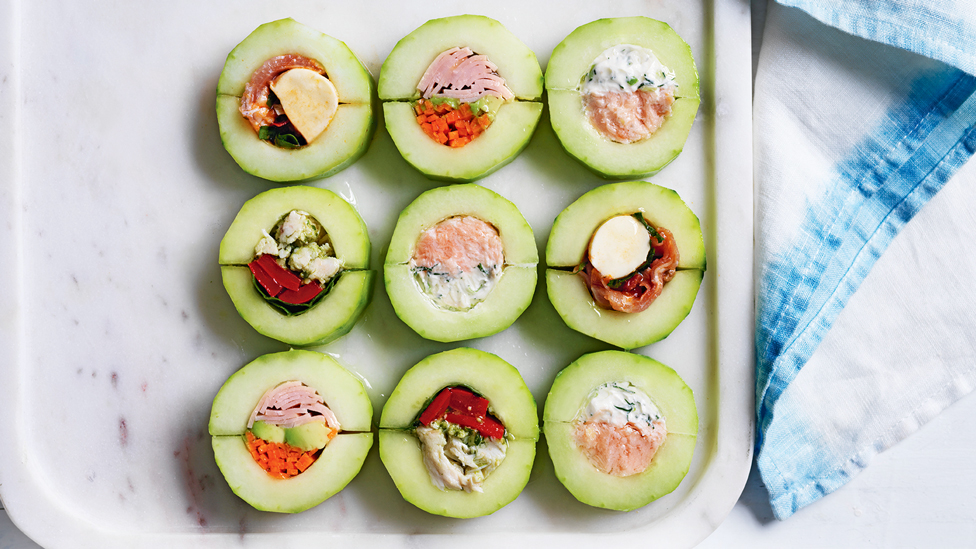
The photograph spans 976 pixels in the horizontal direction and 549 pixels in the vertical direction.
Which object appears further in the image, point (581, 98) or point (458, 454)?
point (581, 98)

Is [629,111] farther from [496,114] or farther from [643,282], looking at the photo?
[643,282]

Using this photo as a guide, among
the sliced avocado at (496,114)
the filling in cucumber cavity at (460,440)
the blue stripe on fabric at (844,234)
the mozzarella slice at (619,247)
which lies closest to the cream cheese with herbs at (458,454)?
the filling in cucumber cavity at (460,440)

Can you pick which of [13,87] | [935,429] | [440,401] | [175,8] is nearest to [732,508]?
[935,429]

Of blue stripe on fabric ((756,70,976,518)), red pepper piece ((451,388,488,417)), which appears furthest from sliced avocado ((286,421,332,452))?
blue stripe on fabric ((756,70,976,518))

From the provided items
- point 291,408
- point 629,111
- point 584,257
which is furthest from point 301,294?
point 629,111

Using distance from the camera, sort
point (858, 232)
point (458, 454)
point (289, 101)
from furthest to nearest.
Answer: point (858, 232) → point (289, 101) → point (458, 454)

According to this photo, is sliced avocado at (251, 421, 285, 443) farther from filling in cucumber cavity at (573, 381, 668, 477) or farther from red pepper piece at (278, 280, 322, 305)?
filling in cucumber cavity at (573, 381, 668, 477)
